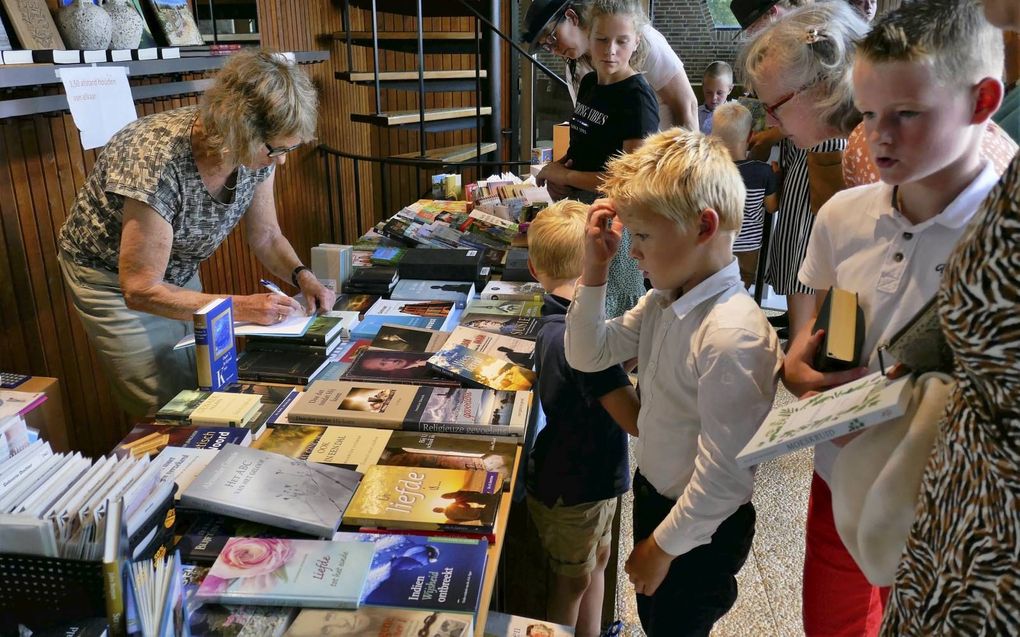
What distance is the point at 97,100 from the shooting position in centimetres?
246

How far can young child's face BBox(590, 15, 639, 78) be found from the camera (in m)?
2.50

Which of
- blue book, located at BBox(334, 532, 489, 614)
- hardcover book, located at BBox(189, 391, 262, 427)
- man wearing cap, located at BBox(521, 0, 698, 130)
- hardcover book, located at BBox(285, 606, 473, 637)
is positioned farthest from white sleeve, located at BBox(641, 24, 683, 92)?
hardcover book, located at BBox(285, 606, 473, 637)

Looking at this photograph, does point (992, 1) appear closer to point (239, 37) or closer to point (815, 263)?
point (815, 263)

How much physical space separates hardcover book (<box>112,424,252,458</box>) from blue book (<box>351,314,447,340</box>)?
680mm

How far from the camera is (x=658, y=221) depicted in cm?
131

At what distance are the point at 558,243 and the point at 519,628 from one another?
0.91 m

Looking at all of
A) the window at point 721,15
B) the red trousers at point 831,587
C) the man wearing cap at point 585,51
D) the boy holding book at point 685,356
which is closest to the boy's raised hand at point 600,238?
the boy holding book at point 685,356

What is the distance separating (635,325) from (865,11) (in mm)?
2061

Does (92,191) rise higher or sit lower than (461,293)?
higher

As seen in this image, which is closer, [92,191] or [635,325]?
[635,325]

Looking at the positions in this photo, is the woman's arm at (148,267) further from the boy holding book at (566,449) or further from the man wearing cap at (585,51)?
the man wearing cap at (585,51)

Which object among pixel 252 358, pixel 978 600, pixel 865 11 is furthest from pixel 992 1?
pixel 865 11

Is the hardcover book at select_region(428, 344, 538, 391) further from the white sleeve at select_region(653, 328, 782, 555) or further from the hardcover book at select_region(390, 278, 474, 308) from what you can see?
the white sleeve at select_region(653, 328, 782, 555)

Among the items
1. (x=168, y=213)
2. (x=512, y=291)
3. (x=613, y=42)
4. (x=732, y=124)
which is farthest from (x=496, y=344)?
(x=732, y=124)
